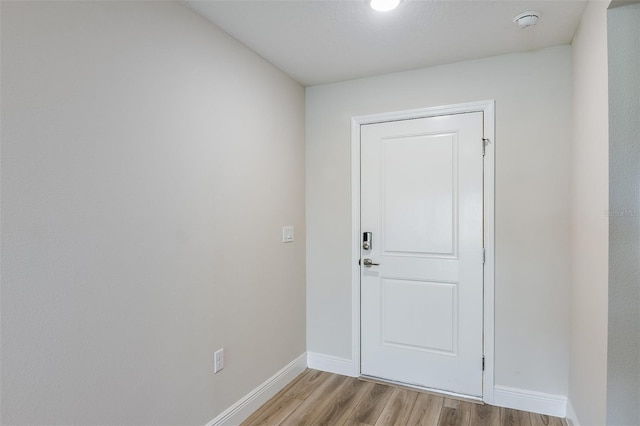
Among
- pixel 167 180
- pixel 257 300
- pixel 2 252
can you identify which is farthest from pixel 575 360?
pixel 2 252

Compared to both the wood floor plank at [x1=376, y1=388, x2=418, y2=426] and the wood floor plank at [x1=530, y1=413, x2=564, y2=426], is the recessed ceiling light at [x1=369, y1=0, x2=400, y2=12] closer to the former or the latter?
the wood floor plank at [x1=376, y1=388, x2=418, y2=426]

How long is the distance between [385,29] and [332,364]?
99.5 inches

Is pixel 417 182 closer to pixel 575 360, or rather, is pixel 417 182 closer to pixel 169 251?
pixel 575 360

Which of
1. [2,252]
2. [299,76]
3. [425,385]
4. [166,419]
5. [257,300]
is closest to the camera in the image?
[2,252]

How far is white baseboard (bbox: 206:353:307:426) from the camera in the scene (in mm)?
2168

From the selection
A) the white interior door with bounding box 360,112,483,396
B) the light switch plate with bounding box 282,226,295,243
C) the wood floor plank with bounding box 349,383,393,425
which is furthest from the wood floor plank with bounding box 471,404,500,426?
the light switch plate with bounding box 282,226,295,243

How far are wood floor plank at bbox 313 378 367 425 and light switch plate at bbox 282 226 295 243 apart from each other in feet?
3.92

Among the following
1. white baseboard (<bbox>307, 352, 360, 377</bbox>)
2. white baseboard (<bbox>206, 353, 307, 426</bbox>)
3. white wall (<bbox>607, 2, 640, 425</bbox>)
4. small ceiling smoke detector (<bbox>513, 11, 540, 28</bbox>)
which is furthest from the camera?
white baseboard (<bbox>307, 352, 360, 377</bbox>)

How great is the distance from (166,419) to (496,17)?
2.75 metres

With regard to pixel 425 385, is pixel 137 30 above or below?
above

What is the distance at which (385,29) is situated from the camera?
2141 millimetres

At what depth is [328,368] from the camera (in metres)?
3.01

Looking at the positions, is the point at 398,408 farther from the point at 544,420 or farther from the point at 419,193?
the point at 419,193

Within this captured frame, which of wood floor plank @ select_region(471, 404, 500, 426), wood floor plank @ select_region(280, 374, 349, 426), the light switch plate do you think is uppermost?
the light switch plate
